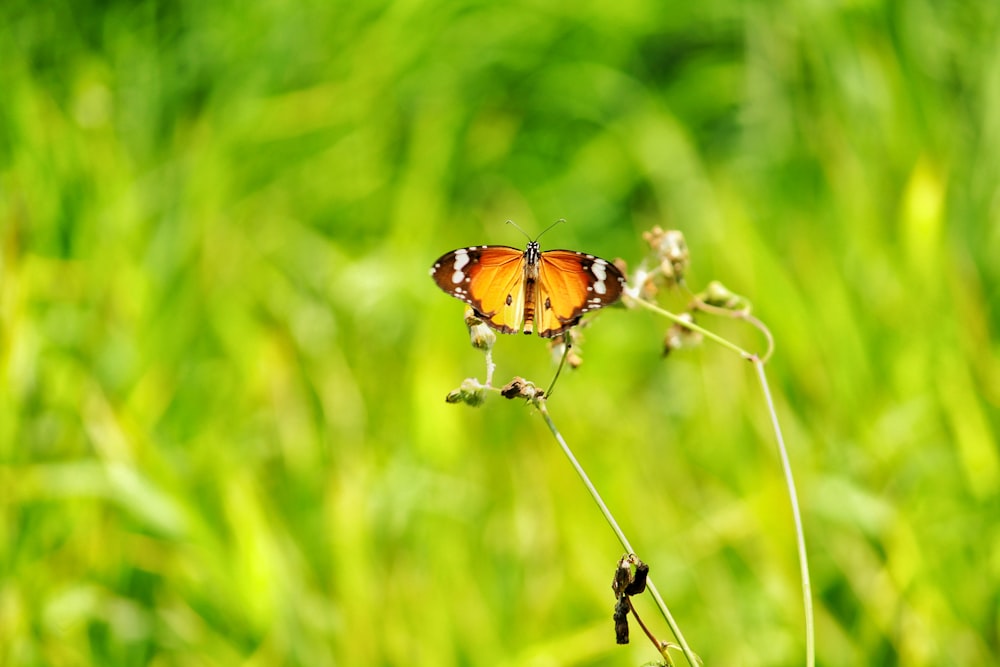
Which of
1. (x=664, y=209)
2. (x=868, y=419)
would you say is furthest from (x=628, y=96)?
(x=868, y=419)

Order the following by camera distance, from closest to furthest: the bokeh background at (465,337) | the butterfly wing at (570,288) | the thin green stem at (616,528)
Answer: the thin green stem at (616,528) → the butterfly wing at (570,288) → the bokeh background at (465,337)

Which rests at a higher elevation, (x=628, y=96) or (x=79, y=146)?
(x=628, y=96)

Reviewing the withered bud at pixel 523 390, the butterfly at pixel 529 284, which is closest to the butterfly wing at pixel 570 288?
the butterfly at pixel 529 284

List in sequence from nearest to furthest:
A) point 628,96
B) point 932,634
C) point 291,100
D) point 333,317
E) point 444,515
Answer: point 932,634 < point 444,515 < point 333,317 < point 291,100 < point 628,96

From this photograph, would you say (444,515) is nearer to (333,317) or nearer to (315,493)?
(315,493)

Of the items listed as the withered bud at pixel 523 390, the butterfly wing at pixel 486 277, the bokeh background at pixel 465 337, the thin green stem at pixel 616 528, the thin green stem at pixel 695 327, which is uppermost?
the bokeh background at pixel 465 337

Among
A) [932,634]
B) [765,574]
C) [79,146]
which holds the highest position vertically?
[79,146]

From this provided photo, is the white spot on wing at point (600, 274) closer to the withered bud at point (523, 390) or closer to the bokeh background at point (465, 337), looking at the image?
the withered bud at point (523, 390)
